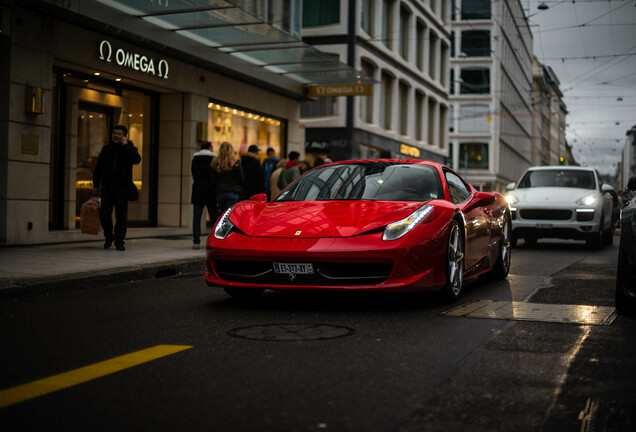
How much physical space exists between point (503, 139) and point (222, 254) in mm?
67397

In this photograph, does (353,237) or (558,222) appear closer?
(353,237)

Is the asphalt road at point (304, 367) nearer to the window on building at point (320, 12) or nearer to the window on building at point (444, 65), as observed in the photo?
the window on building at point (320, 12)

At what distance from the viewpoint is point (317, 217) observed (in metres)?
6.65

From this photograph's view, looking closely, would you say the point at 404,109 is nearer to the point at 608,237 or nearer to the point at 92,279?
the point at 608,237

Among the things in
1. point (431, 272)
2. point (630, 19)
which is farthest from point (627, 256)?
point (630, 19)

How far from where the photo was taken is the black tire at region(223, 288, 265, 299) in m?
6.91

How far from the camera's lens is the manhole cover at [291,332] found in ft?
16.8

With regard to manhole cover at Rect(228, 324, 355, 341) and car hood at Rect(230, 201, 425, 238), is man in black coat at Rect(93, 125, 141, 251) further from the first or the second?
manhole cover at Rect(228, 324, 355, 341)

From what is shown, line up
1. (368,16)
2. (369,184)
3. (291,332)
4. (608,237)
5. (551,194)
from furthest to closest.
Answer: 1. (368,16)
2. (608,237)
3. (551,194)
4. (369,184)
5. (291,332)

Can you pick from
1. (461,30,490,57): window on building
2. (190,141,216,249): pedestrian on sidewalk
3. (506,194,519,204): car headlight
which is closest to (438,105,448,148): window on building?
(461,30,490,57): window on building

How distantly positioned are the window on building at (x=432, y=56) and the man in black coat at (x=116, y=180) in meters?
31.7

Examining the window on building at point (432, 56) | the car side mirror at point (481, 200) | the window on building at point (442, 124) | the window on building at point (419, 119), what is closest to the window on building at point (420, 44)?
the window on building at point (419, 119)

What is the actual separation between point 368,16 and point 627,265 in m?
28.3

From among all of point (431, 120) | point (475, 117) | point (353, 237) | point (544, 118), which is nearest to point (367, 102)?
point (431, 120)
